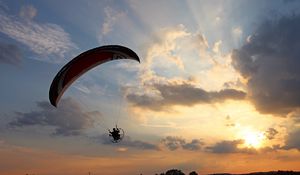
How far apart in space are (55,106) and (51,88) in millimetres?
1948

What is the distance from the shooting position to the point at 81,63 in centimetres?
3578

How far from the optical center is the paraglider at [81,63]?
35.1m

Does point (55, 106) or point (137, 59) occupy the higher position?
point (137, 59)

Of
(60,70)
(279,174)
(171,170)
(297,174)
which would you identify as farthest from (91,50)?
(171,170)

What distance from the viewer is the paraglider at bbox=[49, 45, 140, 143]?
35.1 metres

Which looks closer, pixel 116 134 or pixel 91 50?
pixel 91 50

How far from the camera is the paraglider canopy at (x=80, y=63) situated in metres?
35.1

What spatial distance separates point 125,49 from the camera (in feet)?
117

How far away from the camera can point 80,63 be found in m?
35.7

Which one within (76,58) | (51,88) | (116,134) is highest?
(76,58)

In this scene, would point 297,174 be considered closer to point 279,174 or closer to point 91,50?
point 279,174

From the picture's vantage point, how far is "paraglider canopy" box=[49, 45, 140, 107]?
35.1m

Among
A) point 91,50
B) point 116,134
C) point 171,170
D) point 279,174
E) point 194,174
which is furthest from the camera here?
point 171,170

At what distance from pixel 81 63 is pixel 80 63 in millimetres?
148
